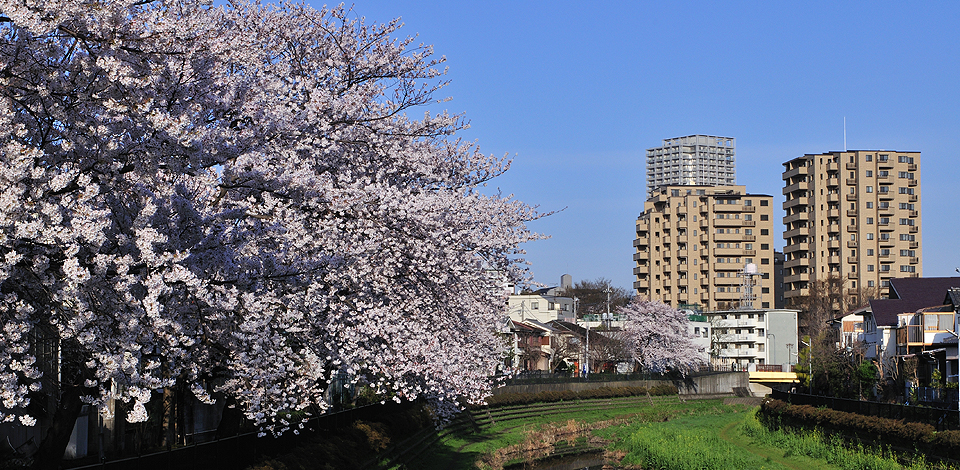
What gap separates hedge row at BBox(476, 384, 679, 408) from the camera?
54500 millimetres

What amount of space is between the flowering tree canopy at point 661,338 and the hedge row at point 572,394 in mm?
3469

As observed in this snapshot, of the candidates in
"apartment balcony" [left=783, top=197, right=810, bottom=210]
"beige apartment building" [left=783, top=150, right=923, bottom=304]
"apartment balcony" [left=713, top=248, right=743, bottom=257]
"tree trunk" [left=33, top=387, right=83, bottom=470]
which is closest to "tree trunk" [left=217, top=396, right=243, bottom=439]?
"tree trunk" [left=33, top=387, right=83, bottom=470]

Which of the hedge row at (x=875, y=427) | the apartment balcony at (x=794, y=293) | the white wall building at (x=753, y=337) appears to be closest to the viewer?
the hedge row at (x=875, y=427)

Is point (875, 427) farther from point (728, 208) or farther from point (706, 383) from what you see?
point (728, 208)

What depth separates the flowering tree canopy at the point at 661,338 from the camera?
8188cm

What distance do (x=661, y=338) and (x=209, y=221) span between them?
74.7 m

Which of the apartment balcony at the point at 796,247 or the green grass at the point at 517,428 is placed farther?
the apartment balcony at the point at 796,247

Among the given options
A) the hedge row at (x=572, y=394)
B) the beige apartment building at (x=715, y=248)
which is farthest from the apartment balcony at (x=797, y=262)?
the hedge row at (x=572, y=394)

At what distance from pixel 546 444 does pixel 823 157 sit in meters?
84.1

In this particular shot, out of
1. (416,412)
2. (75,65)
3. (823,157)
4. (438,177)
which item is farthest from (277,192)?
(823,157)

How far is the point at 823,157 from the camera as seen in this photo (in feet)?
380

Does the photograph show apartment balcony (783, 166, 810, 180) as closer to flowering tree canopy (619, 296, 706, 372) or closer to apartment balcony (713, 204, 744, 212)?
apartment balcony (713, 204, 744, 212)

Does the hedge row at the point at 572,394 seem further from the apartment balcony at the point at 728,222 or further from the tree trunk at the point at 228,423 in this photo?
the apartment balcony at the point at 728,222

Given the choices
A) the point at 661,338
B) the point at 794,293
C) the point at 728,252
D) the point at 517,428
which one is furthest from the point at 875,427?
the point at 728,252
